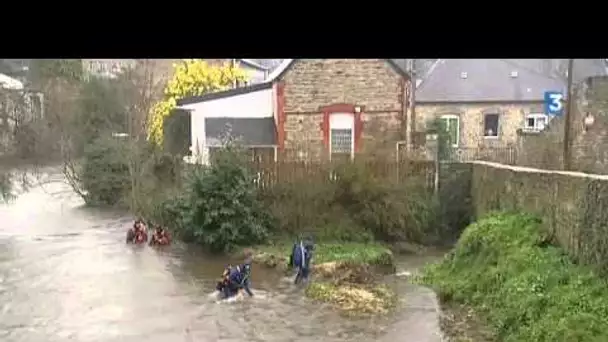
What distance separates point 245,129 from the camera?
1079 inches

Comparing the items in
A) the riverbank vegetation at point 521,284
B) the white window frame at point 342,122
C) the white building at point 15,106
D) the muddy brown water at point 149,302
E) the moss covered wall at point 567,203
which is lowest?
the muddy brown water at point 149,302

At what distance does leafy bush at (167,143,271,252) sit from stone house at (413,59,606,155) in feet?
34.1

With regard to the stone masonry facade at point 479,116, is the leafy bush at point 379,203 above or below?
below

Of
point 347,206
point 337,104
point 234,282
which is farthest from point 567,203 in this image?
point 337,104

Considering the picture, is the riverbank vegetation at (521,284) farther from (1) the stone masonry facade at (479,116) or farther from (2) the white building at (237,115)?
(1) the stone masonry facade at (479,116)

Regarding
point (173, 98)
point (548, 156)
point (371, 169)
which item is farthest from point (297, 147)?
point (173, 98)

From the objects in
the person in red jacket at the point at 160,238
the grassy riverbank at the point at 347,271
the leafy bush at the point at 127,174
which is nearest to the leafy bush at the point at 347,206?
the grassy riverbank at the point at 347,271

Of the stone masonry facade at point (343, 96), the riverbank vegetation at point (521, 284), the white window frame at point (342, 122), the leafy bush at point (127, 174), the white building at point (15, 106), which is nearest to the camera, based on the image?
the riverbank vegetation at point (521, 284)

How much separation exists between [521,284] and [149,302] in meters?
7.54

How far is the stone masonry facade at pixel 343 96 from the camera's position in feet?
85.9

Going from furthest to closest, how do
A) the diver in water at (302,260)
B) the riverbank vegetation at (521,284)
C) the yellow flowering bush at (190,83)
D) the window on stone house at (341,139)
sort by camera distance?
the yellow flowering bush at (190,83) → the window on stone house at (341,139) → the diver in water at (302,260) → the riverbank vegetation at (521,284)

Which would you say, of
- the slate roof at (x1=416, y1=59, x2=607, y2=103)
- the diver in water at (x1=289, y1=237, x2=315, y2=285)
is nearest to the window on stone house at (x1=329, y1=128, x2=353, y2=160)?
the slate roof at (x1=416, y1=59, x2=607, y2=103)
